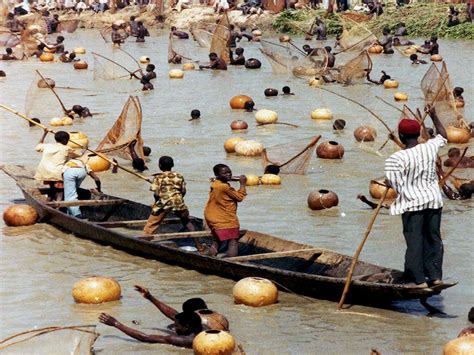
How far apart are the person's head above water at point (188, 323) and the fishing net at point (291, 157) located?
8.21m

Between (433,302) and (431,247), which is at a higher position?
(431,247)

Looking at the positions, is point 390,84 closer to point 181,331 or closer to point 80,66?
point 80,66

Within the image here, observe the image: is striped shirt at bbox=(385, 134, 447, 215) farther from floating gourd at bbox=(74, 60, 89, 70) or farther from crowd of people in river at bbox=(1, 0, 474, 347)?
floating gourd at bbox=(74, 60, 89, 70)

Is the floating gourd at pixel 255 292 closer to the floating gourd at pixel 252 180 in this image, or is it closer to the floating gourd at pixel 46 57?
the floating gourd at pixel 252 180

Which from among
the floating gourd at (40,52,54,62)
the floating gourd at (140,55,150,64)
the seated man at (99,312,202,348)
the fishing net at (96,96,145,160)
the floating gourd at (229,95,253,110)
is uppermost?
the seated man at (99,312,202,348)

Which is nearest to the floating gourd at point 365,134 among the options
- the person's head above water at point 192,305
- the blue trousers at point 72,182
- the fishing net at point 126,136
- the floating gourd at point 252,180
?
the floating gourd at point 252,180

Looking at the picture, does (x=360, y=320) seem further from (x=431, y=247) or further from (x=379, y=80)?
(x=379, y=80)

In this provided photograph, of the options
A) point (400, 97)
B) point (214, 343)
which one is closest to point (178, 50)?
point (400, 97)

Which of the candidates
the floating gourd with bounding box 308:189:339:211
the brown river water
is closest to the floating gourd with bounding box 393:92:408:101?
the brown river water

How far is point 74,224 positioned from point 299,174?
5.07 metres

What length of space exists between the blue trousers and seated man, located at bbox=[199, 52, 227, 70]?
19.7 meters

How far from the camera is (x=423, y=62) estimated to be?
3488cm

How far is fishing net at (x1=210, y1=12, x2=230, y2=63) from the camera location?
3350 centimetres

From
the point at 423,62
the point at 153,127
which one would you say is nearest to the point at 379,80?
the point at 423,62
